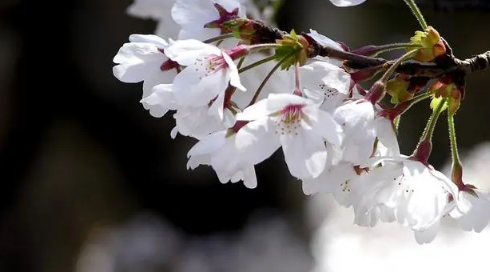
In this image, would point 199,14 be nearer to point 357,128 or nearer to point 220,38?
point 220,38

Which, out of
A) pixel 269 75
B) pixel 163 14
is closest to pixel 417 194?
pixel 269 75

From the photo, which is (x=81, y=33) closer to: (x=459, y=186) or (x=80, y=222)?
(x=80, y=222)

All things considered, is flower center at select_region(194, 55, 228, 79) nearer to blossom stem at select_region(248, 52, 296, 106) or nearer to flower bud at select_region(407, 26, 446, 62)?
blossom stem at select_region(248, 52, 296, 106)

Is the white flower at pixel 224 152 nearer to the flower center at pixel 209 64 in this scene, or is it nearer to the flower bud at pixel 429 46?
the flower center at pixel 209 64

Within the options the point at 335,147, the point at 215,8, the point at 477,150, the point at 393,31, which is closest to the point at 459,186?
the point at 335,147

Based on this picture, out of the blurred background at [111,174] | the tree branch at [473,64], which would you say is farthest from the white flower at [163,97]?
the blurred background at [111,174]

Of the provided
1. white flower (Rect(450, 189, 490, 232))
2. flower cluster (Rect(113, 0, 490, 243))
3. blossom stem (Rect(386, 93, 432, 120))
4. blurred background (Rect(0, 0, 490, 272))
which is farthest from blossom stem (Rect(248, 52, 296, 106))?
blurred background (Rect(0, 0, 490, 272))
